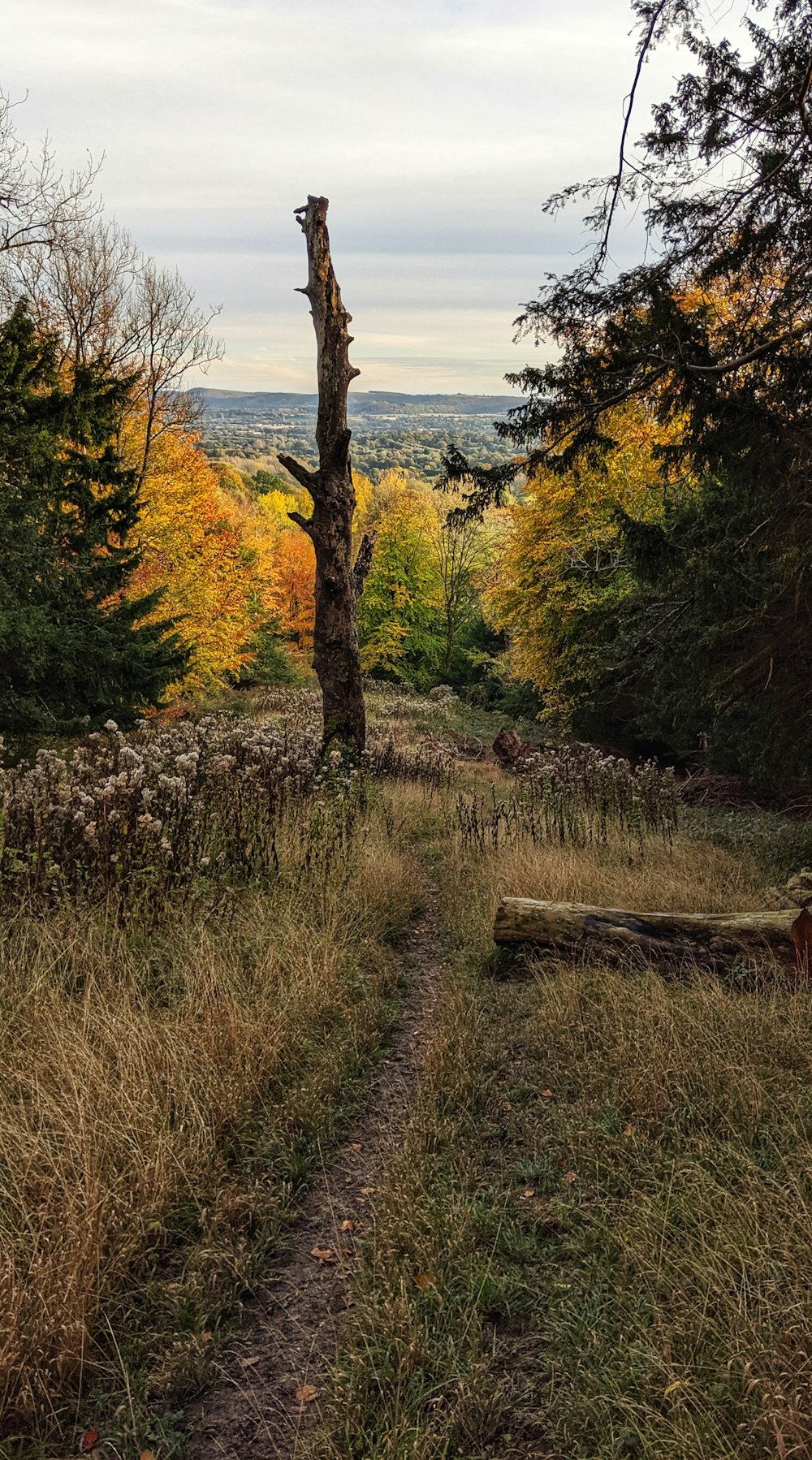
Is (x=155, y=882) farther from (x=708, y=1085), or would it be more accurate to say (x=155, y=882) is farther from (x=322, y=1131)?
(x=708, y=1085)

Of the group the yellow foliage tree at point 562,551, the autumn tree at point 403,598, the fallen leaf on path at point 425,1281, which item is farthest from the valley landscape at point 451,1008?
the autumn tree at point 403,598

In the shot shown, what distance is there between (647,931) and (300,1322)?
3.53 metres

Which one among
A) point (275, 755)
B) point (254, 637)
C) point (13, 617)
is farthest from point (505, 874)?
point (254, 637)

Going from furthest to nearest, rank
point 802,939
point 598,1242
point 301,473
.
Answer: point 301,473 → point 802,939 → point 598,1242

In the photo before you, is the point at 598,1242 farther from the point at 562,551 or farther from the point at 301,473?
the point at 562,551

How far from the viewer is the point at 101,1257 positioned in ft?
9.27

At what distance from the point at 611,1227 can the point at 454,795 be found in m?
9.78

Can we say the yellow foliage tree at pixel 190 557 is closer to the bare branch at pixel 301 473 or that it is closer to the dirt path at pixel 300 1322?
the bare branch at pixel 301 473

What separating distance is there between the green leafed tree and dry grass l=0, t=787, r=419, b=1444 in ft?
22.7

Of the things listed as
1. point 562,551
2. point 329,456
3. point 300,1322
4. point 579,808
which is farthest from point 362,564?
point 300,1322

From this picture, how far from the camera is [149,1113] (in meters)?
3.43

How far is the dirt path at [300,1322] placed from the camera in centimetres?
241

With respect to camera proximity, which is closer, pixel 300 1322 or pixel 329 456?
pixel 300 1322

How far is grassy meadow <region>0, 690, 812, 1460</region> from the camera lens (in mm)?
2357
